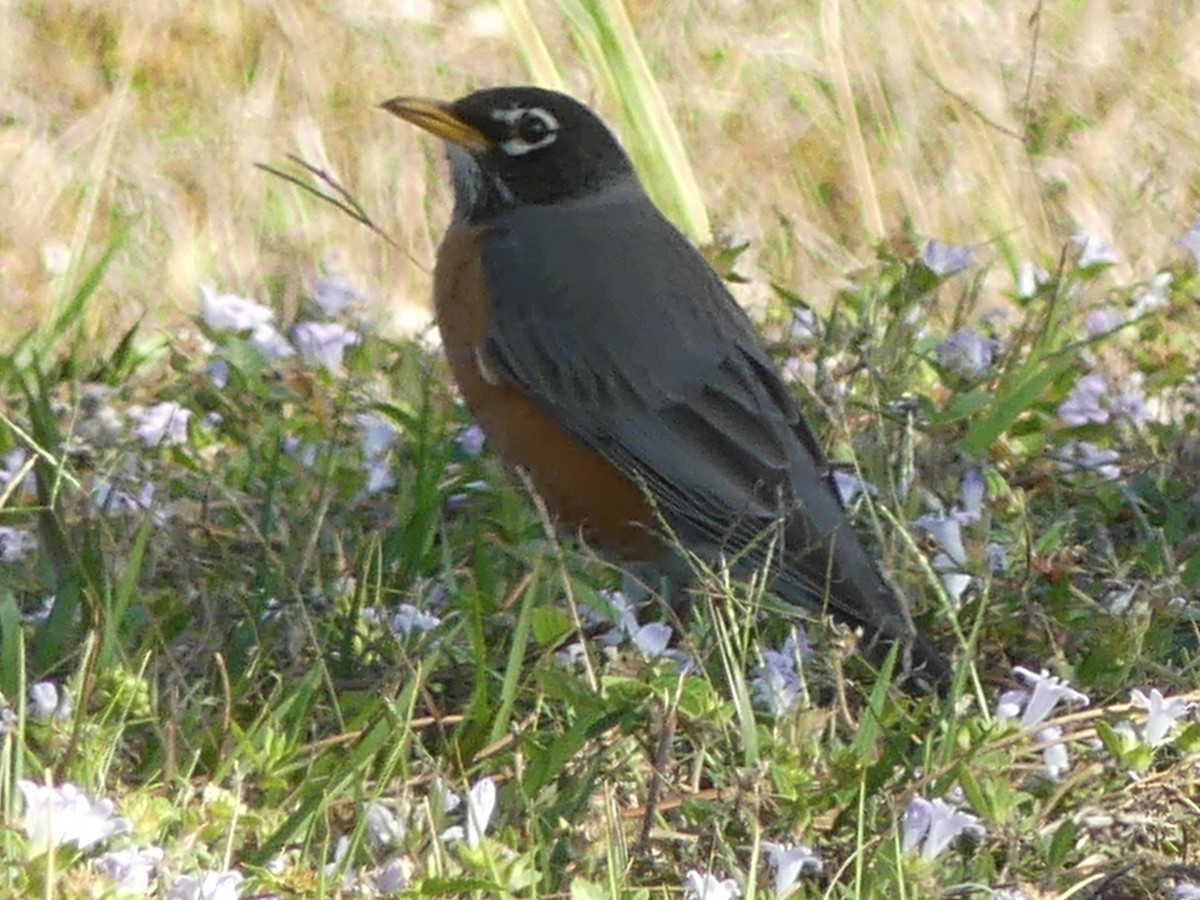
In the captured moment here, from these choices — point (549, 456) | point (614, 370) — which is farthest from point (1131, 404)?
point (549, 456)

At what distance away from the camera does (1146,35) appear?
22.2 ft

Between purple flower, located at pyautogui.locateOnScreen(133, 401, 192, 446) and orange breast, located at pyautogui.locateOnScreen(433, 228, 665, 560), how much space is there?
515 millimetres

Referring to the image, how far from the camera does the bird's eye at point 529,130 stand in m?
4.92

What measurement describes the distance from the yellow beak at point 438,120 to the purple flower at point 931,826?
95.2 inches

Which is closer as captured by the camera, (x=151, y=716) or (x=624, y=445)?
(x=151, y=716)

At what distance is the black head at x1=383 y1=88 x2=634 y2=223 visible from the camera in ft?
16.1

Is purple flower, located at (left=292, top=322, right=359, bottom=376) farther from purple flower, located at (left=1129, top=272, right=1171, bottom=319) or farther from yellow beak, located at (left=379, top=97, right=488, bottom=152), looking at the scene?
purple flower, located at (left=1129, top=272, right=1171, bottom=319)

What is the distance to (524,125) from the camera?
493cm

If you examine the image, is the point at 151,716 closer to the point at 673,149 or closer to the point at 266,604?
the point at 266,604

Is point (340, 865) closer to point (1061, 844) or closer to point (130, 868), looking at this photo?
point (130, 868)

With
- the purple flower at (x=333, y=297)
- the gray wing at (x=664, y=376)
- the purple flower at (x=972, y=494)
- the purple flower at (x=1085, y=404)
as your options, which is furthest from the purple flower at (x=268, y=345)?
the purple flower at (x=1085, y=404)

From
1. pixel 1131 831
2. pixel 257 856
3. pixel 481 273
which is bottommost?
pixel 1131 831

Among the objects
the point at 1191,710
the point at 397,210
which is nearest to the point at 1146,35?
the point at 397,210

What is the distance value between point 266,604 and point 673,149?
101 inches
